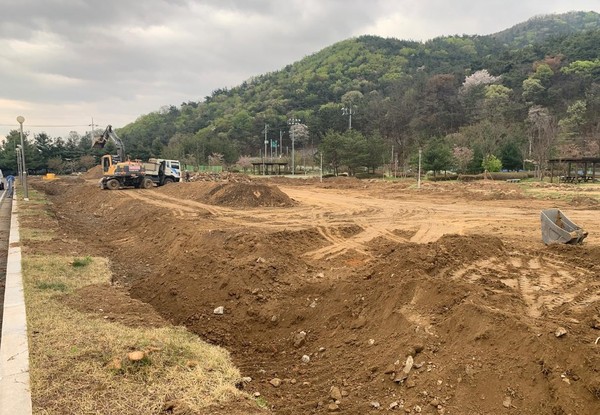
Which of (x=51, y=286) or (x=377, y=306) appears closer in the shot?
(x=377, y=306)

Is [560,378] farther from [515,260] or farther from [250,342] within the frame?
[515,260]

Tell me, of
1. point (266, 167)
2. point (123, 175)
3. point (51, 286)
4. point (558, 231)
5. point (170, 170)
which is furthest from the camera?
point (266, 167)

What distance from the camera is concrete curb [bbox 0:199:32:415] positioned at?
11.6ft

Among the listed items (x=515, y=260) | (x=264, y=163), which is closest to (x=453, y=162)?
(x=264, y=163)

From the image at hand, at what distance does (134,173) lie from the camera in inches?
1116

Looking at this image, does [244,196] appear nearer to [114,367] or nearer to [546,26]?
[114,367]

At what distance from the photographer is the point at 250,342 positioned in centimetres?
641

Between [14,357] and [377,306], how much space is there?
453 cm

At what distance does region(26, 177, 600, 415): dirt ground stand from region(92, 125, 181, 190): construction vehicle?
47.4 feet

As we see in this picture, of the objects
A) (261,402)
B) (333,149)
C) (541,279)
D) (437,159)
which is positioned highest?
(333,149)

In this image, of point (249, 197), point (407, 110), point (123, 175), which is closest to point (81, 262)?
point (249, 197)

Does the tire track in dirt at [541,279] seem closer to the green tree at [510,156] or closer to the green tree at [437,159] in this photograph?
the green tree at [437,159]

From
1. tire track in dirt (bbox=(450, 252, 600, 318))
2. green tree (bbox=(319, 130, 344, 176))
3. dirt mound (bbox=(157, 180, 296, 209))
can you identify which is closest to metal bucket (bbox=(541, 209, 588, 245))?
tire track in dirt (bbox=(450, 252, 600, 318))

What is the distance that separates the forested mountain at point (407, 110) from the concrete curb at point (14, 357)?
35.6 meters
